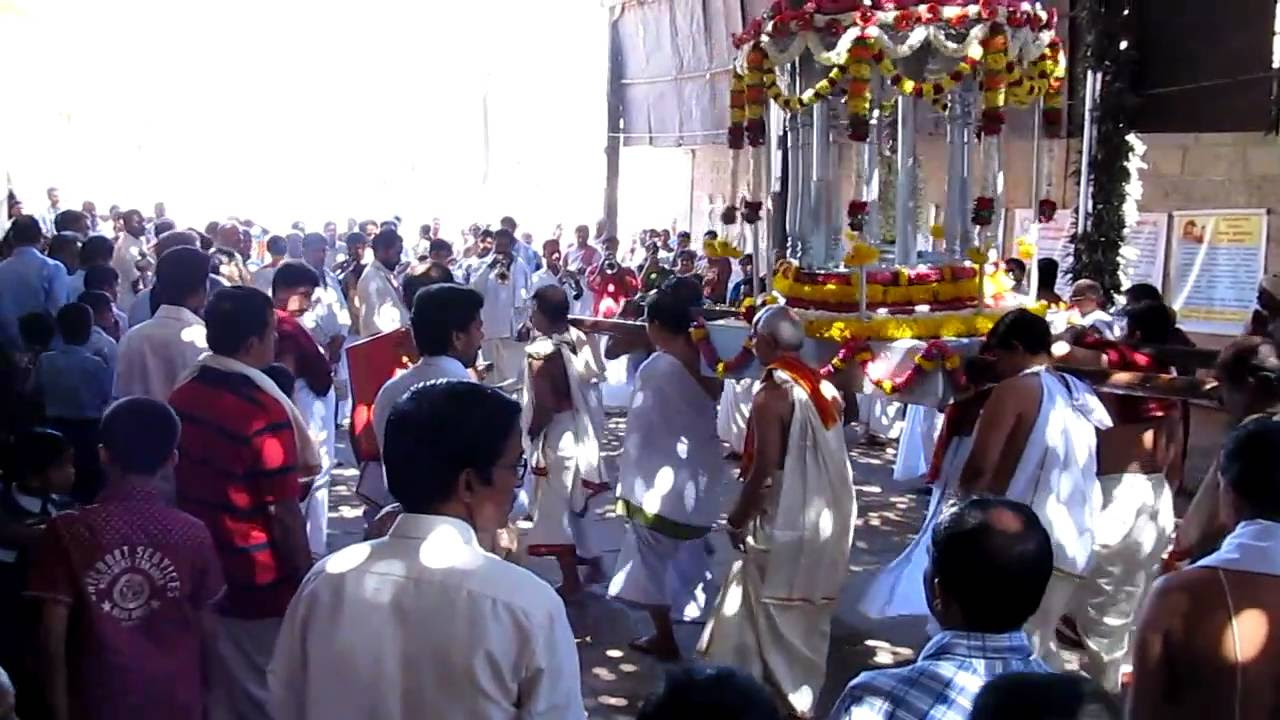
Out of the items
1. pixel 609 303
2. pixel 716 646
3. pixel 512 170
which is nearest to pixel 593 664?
pixel 716 646

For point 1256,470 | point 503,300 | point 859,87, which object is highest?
point 859,87

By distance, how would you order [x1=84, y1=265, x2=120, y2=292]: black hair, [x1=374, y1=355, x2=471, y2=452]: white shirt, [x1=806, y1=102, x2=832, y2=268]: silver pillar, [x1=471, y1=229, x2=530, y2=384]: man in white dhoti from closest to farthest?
[x1=374, y1=355, x2=471, y2=452]: white shirt, [x1=806, y1=102, x2=832, y2=268]: silver pillar, [x1=84, y1=265, x2=120, y2=292]: black hair, [x1=471, y1=229, x2=530, y2=384]: man in white dhoti

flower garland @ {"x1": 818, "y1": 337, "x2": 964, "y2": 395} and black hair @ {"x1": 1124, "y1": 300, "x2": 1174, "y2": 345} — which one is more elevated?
black hair @ {"x1": 1124, "y1": 300, "x2": 1174, "y2": 345}

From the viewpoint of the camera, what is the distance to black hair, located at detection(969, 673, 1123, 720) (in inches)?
66.9

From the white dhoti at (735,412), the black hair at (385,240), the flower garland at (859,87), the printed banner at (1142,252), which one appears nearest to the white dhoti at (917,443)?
the white dhoti at (735,412)

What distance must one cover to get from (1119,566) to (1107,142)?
5.40m

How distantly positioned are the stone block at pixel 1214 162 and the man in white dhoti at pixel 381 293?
19.7 feet

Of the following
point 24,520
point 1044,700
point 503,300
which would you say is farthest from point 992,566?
point 503,300

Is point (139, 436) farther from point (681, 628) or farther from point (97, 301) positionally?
point (97, 301)

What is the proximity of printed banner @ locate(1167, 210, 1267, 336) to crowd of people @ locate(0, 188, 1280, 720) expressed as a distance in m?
2.17

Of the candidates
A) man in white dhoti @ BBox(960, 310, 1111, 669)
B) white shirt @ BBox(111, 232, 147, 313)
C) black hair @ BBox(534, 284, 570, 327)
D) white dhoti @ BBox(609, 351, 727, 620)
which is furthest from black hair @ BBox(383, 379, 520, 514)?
white shirt @ BBox(111, 232, 147, 313)

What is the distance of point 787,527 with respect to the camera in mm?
5125

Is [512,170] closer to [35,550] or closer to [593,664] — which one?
[593,664]

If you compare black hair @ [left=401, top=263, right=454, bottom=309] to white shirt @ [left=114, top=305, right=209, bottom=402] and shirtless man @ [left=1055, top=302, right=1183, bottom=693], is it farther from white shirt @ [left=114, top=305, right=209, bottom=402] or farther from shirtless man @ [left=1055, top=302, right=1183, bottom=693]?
shirtless man @ [left=1055, top=302, right=1183, bottom=693]
